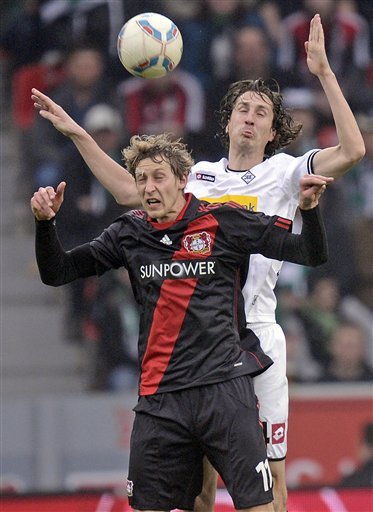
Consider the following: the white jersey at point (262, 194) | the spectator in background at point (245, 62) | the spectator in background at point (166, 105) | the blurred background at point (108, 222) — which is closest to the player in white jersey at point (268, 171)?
the white jersey at point (262, 194)

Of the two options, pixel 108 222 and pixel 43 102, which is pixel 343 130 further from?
pixel 108 222

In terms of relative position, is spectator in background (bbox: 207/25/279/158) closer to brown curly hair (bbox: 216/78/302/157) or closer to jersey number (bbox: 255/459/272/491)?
brown curly hair (bbox: 216/78/302/157)

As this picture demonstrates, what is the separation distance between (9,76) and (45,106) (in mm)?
4938

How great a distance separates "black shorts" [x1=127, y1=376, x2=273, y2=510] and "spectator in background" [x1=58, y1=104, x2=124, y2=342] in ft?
14.9

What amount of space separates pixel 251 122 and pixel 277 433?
55.0 inches

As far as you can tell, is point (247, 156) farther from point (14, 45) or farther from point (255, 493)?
point (14, 45)

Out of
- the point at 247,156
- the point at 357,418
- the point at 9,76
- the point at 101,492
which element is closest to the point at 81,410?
the point at 101,492

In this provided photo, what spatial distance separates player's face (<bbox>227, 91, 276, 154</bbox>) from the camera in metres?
5.45

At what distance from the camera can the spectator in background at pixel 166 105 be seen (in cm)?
977

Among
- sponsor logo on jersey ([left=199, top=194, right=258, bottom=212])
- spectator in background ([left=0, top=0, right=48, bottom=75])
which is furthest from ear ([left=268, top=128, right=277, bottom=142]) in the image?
spectator in background ([left=0, top=0, right=48, bottom=75])

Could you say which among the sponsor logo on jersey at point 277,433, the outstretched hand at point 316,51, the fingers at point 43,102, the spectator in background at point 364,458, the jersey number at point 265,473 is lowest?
the spectator in background at point 364,458

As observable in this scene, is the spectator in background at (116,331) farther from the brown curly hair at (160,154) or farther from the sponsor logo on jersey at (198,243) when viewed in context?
the sponsor logo on jersey at (198,243)

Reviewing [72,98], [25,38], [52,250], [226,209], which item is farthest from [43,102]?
[25,38]

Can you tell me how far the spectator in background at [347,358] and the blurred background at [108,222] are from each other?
0.01 meters
